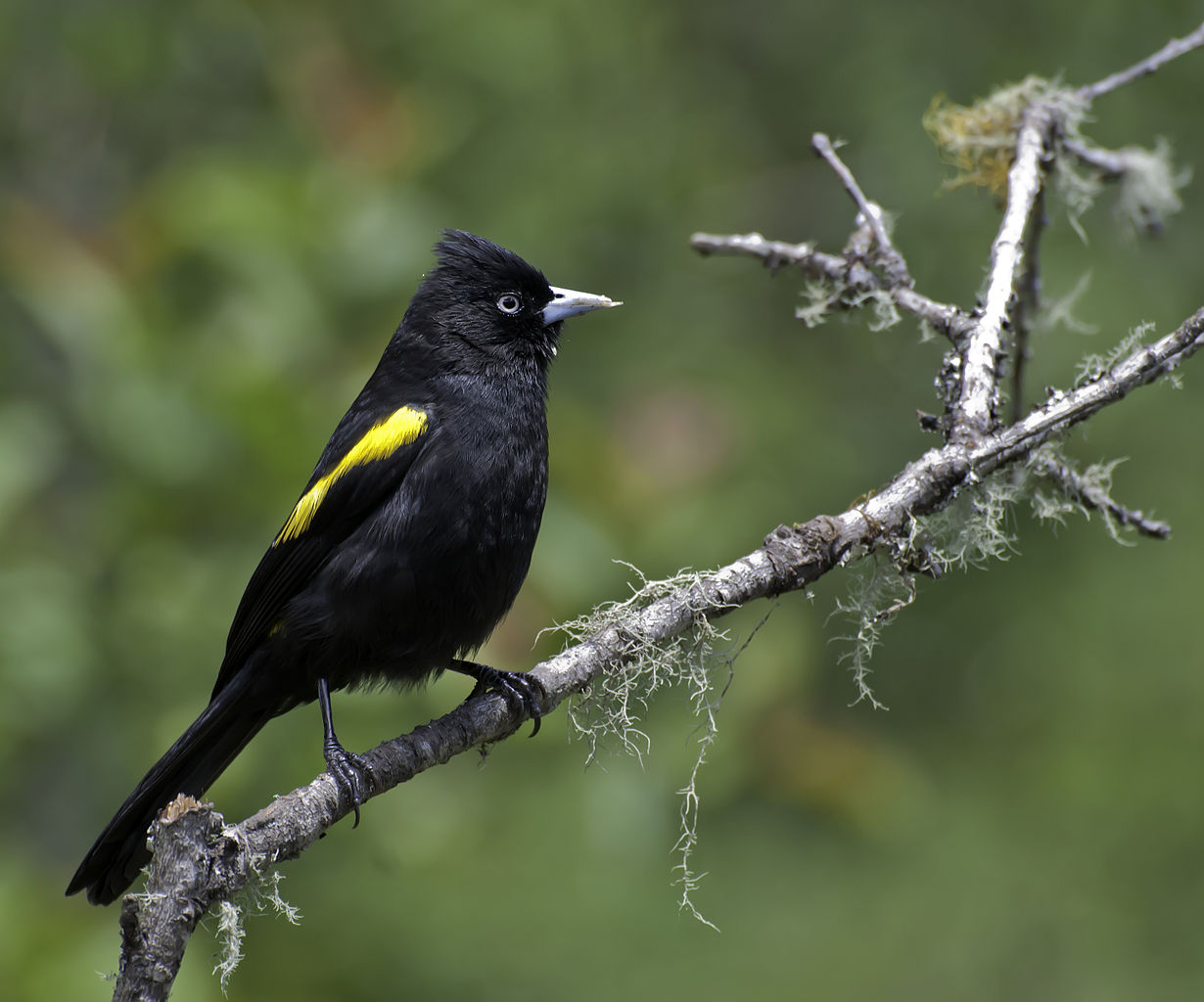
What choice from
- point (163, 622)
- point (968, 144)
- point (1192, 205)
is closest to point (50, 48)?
point (163, 622)

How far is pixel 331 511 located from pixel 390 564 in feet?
0.85

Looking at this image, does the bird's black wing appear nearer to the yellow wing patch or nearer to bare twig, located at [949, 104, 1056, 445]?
the yellow wing patch

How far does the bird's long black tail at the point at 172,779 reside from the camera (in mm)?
2898

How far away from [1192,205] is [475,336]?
13.8ft

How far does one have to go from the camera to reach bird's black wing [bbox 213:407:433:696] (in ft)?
10.1

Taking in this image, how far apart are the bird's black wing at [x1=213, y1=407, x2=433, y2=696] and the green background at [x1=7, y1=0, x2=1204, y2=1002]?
0.56 metres

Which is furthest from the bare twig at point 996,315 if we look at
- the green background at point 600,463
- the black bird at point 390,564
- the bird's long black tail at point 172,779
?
the bird's long black tail at point 172,779

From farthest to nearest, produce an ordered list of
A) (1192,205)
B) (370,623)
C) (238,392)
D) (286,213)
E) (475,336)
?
(1192,205) → (286,213) → (238,392) → (475,336) → (370,623)

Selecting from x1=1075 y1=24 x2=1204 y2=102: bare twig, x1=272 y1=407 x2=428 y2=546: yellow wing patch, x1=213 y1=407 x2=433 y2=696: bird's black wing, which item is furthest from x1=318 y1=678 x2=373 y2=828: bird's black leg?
x1=1075 y1=24 x2=1204 y2=102: bare twig

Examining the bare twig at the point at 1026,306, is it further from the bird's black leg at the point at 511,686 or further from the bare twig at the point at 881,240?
the bird's black leg at the point at 511,686

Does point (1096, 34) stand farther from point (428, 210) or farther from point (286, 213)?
point (286, 213)

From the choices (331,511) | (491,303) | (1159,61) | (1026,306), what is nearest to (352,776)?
(331,511)

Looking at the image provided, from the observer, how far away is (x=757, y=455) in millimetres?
5590

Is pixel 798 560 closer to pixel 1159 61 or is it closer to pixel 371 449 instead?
pixel 371 449
